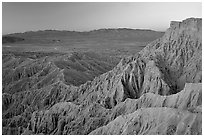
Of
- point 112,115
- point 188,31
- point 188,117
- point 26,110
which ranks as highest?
point 188,31

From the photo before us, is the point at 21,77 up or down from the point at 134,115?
down

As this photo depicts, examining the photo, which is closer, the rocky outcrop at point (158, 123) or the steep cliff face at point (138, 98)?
the rocky outcrop at point (158, 123)

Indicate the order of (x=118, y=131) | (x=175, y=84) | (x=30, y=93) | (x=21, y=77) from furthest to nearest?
(x=21, y=77) → (x=30, y=93) → (x=175, y=84) → (x=118, y=131)

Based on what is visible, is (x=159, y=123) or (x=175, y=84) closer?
(x=159, y=123)

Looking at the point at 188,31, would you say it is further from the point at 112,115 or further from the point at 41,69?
the point at 41,69

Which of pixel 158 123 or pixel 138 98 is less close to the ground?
pixel 158 123

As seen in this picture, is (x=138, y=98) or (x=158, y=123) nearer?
(x=158, y=123)

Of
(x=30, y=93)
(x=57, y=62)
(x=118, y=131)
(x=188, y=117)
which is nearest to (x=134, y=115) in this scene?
(x=118, y=131)

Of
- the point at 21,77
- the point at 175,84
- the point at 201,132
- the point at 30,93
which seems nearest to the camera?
the point at 201,132
